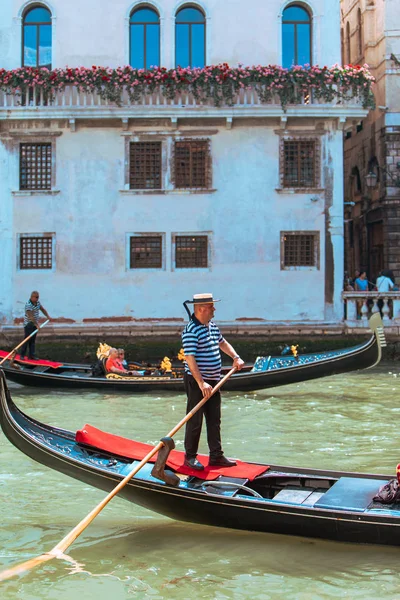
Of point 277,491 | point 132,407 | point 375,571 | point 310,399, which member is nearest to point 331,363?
point 310,399

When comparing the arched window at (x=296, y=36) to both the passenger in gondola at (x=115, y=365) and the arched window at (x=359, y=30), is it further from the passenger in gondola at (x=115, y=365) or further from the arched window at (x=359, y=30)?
the passenger in gondola at (x=115, y=365)

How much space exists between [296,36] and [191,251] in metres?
4.25

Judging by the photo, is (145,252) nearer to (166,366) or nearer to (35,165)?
(35,165)

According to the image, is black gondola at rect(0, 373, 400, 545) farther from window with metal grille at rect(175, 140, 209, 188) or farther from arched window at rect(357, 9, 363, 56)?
arched window at rect(357, 9, 363, 56)

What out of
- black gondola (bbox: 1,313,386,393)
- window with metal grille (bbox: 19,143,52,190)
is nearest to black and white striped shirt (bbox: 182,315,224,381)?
black gondola (bbox: 1,313,386,393)

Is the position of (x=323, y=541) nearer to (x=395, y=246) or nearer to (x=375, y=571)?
(x=375, y=571)

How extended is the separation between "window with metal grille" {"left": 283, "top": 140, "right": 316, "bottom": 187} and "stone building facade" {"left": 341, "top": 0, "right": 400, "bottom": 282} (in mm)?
1168

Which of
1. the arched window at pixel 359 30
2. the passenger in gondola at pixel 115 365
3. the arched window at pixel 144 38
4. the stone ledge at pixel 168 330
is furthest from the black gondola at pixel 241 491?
the arched window at pixel 359 30

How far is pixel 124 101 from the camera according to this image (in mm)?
15000

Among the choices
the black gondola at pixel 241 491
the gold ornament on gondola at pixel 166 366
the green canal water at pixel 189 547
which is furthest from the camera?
the gold ornament on gondola at pixel 166 366

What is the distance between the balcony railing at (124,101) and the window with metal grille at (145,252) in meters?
2.27

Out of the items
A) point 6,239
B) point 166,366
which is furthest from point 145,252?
point 166,366

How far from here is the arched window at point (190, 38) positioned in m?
15.4

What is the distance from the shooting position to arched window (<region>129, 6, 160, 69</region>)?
15398 mm
